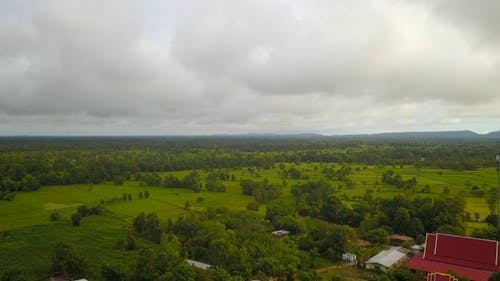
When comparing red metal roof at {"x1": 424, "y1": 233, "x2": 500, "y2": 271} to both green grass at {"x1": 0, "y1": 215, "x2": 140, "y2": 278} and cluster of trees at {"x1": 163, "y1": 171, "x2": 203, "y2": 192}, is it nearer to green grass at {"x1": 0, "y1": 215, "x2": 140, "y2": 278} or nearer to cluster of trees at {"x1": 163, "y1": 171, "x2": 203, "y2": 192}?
green grass at {"x1": 0, "y1": 215, "x2": 140, "y2": 278}

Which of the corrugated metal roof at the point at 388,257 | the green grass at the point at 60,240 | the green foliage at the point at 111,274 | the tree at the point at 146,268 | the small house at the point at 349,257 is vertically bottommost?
the green grass at the point at 60,240

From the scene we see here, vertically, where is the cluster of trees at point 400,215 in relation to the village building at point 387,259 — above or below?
above

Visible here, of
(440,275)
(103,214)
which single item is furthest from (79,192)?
(440,275)

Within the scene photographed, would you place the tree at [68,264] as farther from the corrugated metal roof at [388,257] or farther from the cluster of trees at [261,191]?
the cluster of trees at [261,191]

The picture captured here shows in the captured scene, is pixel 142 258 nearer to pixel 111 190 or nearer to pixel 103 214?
pixel 103 214

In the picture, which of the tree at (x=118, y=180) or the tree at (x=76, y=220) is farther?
the tree at (x=118, y=180)

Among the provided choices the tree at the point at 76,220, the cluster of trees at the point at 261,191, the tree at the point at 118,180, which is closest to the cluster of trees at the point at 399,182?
the cluster of trees at the point at 261,191

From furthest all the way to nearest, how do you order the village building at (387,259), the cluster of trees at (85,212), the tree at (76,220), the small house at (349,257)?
the cluster of trees at (85,212) < the tree at (76,220) < the small house at (349,257) < the village building at (387,259)

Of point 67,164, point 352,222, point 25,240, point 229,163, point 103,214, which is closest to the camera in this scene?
point 25,240
